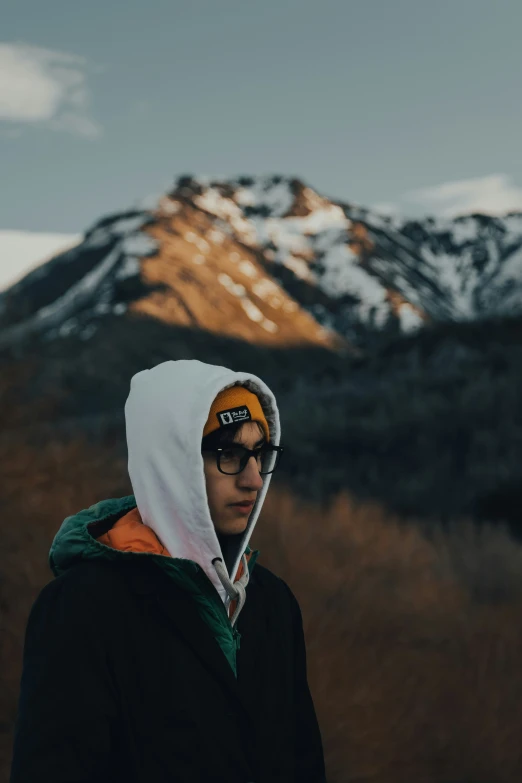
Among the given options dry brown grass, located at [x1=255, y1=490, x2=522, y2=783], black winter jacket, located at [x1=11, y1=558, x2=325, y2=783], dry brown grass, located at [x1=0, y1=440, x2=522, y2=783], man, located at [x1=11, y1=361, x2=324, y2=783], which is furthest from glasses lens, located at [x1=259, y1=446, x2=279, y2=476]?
dry brown grass, located at [x1=255, y1=490, x2=522, y2=783]

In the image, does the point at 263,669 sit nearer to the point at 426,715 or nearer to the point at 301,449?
the point at 426,715

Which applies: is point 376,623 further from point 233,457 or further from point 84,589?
point 84,589

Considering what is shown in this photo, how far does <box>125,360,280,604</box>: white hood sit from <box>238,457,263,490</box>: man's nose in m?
0.13

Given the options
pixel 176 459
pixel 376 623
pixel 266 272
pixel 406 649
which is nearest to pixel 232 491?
pixel 176 459

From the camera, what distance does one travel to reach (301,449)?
18.2 meters

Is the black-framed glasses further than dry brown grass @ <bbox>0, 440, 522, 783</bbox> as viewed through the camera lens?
No

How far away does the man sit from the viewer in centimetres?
156

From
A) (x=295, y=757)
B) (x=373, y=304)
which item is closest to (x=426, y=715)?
(x=295, y=757)

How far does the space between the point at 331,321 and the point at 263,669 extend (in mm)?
119152

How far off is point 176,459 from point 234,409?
196mm

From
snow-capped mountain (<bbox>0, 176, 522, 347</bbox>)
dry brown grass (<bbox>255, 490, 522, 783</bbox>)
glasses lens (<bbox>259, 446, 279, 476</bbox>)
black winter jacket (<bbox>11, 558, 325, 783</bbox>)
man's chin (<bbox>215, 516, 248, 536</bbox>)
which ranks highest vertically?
snow-capped mountain (<bbox>0, 176, 522, 347</bbox>)

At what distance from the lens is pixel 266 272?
127 metres

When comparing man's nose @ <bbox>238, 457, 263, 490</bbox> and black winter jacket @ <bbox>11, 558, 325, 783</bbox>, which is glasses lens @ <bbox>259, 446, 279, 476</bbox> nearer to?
man's nose @ <bbox>238, 457, 263, 490</bbox>

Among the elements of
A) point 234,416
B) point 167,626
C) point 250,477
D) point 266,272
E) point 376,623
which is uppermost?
point 266,272
